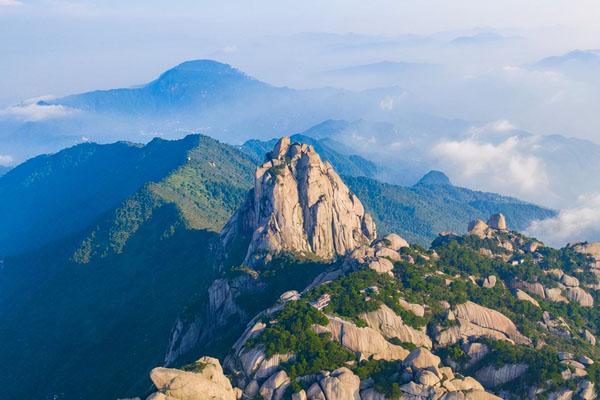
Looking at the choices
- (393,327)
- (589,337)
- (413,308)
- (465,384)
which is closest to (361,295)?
(393,327)

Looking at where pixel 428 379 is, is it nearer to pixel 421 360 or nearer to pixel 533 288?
pixel 421 360

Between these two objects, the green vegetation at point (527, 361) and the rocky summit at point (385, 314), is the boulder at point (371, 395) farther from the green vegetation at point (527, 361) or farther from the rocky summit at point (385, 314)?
the green vegetation at point (527, 361)

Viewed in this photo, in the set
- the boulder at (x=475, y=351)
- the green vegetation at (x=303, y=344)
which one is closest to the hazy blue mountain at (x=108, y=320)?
the green vegetation at (x=303, y=344)

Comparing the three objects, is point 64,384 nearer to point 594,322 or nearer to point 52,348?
point 52,348

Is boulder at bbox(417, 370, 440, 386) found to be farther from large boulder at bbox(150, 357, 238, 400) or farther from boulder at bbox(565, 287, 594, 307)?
boulder at bbox(565, 287, 594, 307)

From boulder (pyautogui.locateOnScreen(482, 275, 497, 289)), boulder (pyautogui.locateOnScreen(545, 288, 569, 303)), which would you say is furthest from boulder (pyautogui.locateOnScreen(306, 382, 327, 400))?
boulder (pyautogui.locateOnScreen(545, 288, 569, 303))

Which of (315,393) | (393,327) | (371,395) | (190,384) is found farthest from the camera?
(393,327)

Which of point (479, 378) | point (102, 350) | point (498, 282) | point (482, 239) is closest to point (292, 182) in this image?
point (482, 239)
